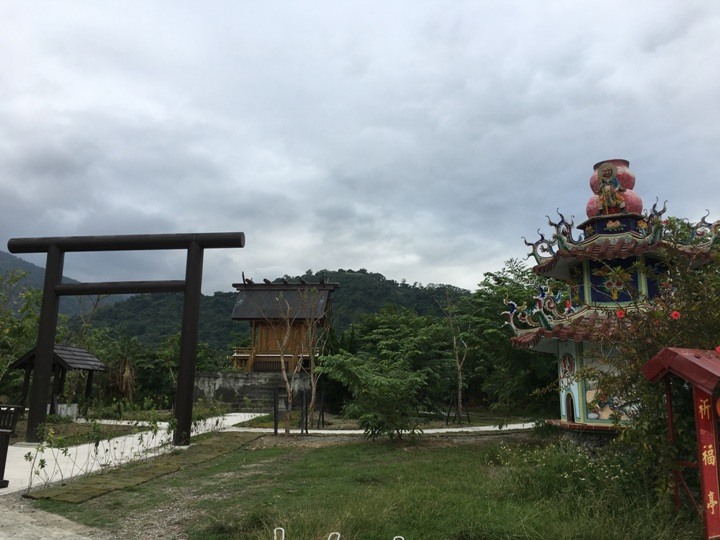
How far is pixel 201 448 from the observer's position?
12.2 m

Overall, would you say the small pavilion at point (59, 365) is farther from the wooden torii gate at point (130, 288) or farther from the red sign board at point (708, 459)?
the red sign board at point (708, 459)

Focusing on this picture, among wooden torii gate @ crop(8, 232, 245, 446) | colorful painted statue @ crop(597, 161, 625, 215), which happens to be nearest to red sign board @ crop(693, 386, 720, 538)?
colorful painted statue @ crop(597, 161, 625, 215)

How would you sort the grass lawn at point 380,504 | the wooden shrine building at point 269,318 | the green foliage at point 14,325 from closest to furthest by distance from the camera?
the grass lawn at point 380,504 < the green foliage at point 14,325 < the wooden shrine building at point 269,318

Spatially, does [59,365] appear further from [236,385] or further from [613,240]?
[613,240]

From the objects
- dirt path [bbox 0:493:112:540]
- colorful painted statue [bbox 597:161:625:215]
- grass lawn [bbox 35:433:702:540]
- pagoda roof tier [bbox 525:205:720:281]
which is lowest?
dirt path [bbox 0:493:112:540]

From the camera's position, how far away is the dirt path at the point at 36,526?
216 inches

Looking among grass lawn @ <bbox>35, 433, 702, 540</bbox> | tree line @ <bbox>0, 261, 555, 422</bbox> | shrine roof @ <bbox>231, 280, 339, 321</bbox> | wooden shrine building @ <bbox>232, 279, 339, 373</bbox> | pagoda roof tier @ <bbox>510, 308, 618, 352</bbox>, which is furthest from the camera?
shrine roof @ <bbox>231, 280, 339, 321</bbox>

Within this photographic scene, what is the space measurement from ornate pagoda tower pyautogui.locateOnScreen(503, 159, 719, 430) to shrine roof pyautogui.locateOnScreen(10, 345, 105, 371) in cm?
1396

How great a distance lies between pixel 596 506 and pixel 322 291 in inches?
905

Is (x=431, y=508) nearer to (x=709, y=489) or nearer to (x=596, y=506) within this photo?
(x=596, y=506)

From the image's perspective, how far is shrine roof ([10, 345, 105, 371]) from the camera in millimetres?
16516

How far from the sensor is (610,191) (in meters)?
11.9

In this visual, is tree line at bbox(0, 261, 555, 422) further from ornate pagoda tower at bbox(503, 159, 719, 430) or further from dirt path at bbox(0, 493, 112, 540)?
dirt path at bbox(0, 493, 112, 540)

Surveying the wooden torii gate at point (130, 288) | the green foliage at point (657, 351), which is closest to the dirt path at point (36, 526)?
the green foliage at point (657, 351)
